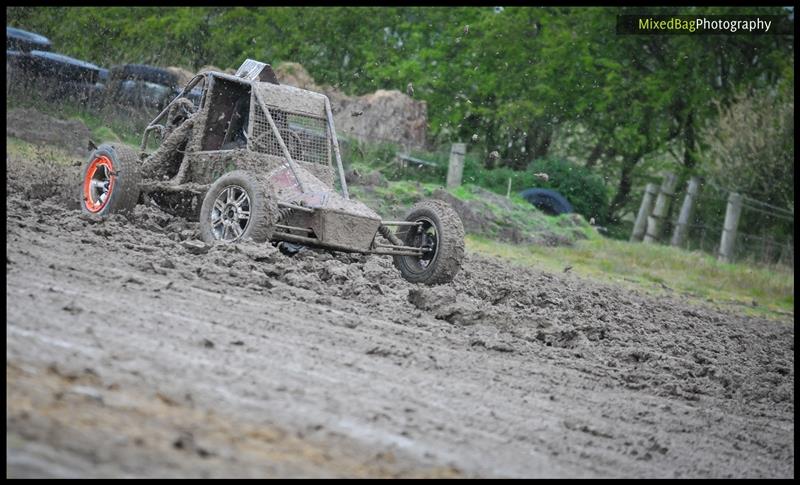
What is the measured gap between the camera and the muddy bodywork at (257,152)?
33.7 feet

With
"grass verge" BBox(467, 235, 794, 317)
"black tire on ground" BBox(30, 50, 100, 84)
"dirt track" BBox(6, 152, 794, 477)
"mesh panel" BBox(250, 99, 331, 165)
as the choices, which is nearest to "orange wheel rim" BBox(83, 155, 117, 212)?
"dirt track" BBox(6, 152, 794, 477)

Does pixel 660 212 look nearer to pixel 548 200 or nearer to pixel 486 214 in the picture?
pixel 548 200

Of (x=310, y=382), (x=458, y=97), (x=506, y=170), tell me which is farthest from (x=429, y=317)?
(x=458, y=97)

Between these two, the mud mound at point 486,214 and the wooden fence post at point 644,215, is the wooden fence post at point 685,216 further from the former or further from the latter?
the mud mound at point 486,214

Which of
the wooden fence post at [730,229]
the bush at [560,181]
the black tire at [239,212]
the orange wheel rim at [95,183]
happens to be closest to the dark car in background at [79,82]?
the bush at [560,181]

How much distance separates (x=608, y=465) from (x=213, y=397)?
182cm

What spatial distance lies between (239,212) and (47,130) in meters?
9.48

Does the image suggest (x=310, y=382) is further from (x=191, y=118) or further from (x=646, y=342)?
(x=191, y=118)

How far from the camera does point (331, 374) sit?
19.1 ft

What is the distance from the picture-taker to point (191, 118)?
11336 mm

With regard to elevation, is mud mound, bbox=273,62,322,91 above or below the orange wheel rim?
above

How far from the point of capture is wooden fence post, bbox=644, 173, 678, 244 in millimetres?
25891

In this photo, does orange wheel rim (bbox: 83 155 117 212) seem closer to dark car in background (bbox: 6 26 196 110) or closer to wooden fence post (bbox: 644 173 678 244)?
dark car in background (bbox: 6 26 196 110)

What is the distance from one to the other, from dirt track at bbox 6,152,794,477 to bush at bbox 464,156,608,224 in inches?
587
